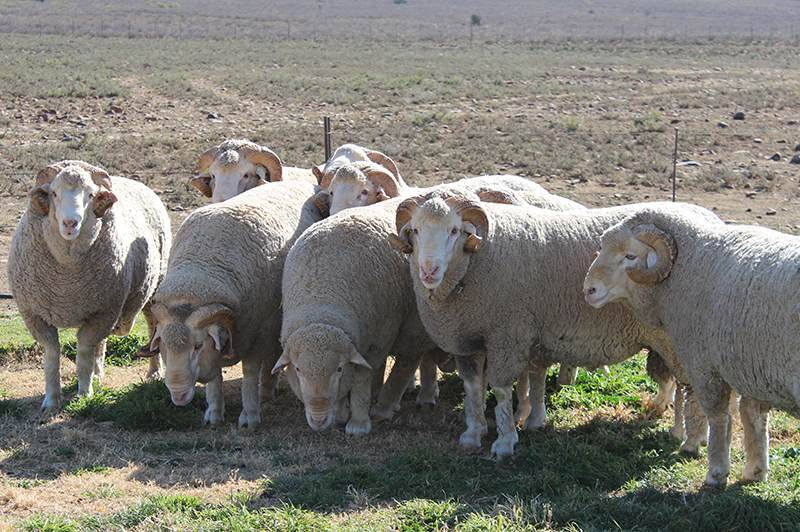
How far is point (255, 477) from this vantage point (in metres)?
5.84

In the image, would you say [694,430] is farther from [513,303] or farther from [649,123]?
[649,123]

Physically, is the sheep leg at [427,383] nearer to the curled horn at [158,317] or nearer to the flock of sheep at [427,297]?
the flock of sheep at [427,297]

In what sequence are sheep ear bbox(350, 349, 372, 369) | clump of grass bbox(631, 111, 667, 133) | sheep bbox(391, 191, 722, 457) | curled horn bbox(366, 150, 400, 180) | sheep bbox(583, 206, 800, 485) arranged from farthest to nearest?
clump of grass bbox(631, 111, 667, 133)
curled horn bbox(366, 150, 400, 180)
sheep ear bbox(350, 349, 372, 369)
sheep bbox(391, 191, 722, 457)
sheep bbox(583, 206, 800, 485)

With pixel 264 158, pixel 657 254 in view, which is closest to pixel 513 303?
pixel 657 254

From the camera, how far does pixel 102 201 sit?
714cm

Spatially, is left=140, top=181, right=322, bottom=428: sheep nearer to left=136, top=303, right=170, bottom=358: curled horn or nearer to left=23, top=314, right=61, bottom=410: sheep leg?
left=136, top=303, right=170, bottom=358: curled horn

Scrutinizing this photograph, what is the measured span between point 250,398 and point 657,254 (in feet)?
12.8

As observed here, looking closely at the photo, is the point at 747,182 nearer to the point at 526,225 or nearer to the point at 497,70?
the point at 526,225

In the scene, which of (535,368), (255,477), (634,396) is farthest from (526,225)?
(255,477)

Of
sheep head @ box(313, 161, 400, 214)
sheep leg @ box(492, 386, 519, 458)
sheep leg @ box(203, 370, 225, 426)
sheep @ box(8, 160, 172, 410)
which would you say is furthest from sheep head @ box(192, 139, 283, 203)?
sheep leg @ box(492, 386, 519, 458)

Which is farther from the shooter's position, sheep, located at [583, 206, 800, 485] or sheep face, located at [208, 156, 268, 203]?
sheep face, located at [208, 156, 268, 203]

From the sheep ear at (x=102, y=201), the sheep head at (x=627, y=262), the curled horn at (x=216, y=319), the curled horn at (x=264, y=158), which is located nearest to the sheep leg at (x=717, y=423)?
the sheep head at (x=627, y=262)

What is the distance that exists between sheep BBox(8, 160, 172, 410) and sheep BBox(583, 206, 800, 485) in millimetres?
4533

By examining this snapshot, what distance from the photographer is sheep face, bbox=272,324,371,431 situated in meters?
6.27
